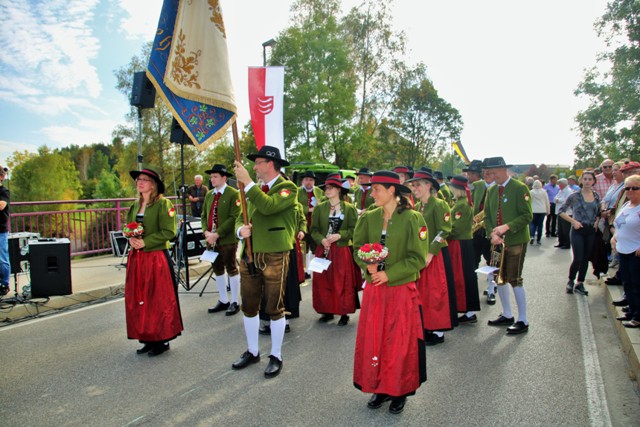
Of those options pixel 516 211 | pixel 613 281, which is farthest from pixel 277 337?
pixel 613 281

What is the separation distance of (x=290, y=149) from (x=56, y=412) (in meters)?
27.5

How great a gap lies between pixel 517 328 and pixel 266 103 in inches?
204

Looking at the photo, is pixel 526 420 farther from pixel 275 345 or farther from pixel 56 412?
pixel 56 412

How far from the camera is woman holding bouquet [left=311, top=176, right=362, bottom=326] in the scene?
6332 millimetres

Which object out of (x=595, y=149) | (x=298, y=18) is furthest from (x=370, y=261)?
(x=595, y=149)

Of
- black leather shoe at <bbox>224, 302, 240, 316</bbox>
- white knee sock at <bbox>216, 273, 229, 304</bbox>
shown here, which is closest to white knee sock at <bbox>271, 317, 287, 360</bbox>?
black leather shoe at <bbox>224, 302, 240, 316</bbox>

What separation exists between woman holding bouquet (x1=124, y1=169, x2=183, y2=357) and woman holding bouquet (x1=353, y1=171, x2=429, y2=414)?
246 centimetres

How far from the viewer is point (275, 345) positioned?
4.70 m

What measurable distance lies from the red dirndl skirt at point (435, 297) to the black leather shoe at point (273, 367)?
189 centimetres

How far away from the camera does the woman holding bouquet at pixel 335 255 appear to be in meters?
6.33

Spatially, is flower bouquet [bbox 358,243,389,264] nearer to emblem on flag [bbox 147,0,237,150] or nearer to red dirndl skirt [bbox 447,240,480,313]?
emblem on flag [bbox 147,0,237,150]

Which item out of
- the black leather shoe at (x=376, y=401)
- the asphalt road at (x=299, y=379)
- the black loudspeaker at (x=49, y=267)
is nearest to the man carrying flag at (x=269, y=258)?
the asphalt road at (x=299, y=379)

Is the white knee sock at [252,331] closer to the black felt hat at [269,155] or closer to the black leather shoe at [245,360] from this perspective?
the black leather shoe at [245,360]

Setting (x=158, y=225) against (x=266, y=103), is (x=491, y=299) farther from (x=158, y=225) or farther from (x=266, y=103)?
(x=158, y=225)
